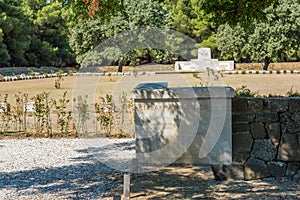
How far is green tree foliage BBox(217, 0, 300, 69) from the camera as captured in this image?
2669 centimetres

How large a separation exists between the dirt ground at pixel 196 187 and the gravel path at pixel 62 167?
39 centimetres

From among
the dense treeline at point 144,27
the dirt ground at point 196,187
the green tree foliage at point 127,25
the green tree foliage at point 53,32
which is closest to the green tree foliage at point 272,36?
the dense treeline at point 144,27

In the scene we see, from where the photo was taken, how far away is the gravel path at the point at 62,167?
4148mm

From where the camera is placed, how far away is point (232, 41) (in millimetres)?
28016

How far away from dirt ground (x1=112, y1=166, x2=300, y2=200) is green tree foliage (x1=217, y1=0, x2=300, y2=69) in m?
23.2

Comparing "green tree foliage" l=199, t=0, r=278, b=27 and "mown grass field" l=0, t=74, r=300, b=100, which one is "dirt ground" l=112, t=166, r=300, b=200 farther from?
"mown grass field" l=0, t=74, r=300, b=100

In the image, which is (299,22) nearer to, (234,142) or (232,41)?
(232,41)

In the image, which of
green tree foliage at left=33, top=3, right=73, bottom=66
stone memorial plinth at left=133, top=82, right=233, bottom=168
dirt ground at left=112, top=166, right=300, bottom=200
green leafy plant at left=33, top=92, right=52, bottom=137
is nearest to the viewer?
dirt ground at left=112, top=166, right=300, bottom=200

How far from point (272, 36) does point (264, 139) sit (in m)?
23.9

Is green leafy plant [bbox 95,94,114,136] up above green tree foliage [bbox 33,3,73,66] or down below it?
below

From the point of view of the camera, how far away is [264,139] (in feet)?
14.3

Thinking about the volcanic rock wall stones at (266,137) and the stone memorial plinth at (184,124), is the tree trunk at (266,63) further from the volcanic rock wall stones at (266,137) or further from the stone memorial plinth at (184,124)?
the stone memorial plinth at (184,124)

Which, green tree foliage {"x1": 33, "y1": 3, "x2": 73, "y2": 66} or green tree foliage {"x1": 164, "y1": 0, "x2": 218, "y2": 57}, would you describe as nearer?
green tree foliage {"x1": 164, "y1": 0, "x2": 218, "y2": 57}

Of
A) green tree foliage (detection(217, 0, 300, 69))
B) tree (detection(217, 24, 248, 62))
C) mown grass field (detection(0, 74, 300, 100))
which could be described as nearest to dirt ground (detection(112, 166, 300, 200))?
mown grass field (detection(0, 74, 300, 100))
